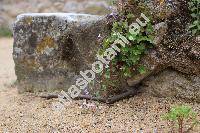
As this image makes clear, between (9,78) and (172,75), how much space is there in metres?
2.69

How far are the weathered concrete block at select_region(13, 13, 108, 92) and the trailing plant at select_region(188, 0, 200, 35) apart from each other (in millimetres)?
837

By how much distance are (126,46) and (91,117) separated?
0.69 meters

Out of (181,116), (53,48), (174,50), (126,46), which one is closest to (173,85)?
(174,50)

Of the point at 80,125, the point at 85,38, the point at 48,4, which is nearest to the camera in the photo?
the point at 80,125

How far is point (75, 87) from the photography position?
4.12 meters

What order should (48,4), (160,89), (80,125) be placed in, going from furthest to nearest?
(48,4) → (160,89) → (80,125)

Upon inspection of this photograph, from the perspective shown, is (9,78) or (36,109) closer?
(36,109)

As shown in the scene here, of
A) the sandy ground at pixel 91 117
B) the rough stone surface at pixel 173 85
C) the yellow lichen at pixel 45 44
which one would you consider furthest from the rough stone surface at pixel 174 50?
the yellow lichen at pixel 45 44

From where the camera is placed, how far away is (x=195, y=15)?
3.53 m

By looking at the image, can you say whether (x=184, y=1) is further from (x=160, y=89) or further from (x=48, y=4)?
(x=48, y=4)

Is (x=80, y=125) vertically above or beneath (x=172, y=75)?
beneath

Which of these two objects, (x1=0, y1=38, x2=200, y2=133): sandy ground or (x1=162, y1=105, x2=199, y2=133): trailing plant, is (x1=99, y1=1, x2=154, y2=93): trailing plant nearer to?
(x1=0, y1=38, x2=200, y2=133): sandy ground

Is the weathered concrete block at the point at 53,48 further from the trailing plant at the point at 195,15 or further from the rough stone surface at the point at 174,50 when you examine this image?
the trailing plant at the point at 195,15

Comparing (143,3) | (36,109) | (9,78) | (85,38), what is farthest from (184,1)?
(9,78)
